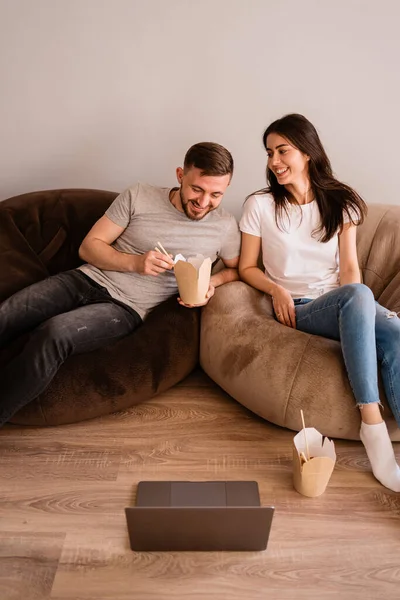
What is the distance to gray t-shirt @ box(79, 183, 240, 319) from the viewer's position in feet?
6.91

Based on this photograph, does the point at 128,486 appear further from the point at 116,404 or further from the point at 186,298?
the point at 186,298

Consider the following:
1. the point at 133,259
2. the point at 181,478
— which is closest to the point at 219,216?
the point at 133,259

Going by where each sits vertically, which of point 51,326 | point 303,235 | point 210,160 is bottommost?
point 51,326

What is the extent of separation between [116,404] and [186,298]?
486mm

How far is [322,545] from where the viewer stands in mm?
1516

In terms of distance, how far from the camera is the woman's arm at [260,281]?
6.70 ft

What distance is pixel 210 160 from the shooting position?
191 cm

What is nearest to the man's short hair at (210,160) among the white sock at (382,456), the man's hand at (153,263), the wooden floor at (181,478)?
the man's hand at (153,263)

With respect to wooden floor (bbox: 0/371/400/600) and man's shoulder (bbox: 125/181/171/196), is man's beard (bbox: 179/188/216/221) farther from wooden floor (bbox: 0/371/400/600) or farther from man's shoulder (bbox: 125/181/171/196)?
wooden floor (bbox: 0/371/400/600)

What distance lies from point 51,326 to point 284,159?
110cm

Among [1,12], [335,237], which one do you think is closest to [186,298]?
[335,237]

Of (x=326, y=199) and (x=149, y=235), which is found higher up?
(x=326, y=199)

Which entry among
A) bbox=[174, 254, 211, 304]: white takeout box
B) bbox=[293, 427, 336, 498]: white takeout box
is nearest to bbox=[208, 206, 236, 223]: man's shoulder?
bbox=[174, 254, 211, 304]: white takeout box

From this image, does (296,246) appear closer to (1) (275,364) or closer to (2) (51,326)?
(1) (275,364)
